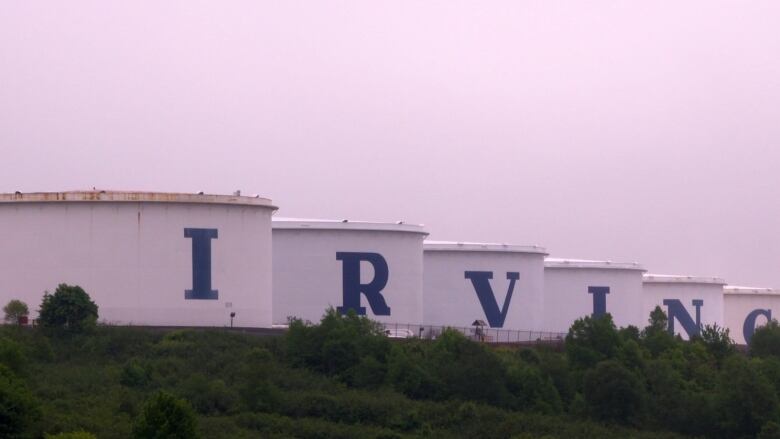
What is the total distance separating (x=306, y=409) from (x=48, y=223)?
41.9 feet

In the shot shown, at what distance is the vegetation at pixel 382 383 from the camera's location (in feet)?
128

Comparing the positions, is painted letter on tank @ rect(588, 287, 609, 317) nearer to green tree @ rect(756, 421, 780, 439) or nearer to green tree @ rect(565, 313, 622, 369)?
green tree @ rect(565, 313, 622, 369)

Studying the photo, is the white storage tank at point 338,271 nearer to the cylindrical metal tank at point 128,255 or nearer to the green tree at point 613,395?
the cylindrical metal tank at point 128,255

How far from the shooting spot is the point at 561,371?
156 feet

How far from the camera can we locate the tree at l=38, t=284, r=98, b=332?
4466 centimetres

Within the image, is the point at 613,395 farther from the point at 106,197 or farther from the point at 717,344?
the point at 106,197

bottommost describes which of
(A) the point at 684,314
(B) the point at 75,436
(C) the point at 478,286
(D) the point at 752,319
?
(B) the point at 75,436

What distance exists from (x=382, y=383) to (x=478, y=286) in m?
19.9

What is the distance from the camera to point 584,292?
71.7m

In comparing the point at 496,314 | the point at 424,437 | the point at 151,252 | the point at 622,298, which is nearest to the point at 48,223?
the point at 151,252

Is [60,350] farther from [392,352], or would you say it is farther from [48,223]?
[392,352]

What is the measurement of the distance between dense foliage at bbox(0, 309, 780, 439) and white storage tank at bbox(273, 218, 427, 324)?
6310 millimetres

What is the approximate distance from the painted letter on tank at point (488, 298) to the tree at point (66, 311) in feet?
74.8

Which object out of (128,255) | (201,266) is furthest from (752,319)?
(128,255)
